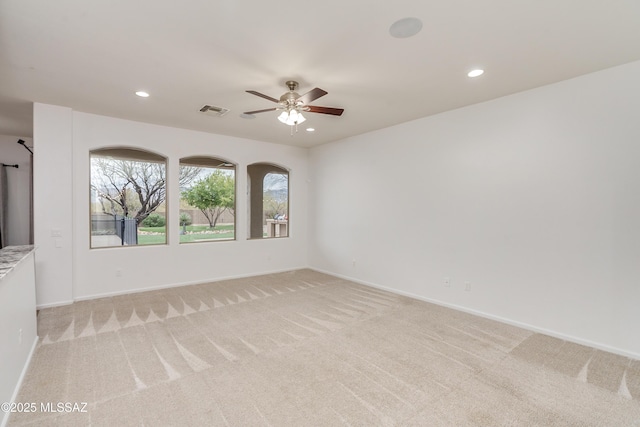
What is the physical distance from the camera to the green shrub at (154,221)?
16.6 feet

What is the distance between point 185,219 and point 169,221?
11.8 inches

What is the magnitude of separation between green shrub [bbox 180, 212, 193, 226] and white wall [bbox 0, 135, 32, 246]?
3275 millimetres

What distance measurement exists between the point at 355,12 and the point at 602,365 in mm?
3724

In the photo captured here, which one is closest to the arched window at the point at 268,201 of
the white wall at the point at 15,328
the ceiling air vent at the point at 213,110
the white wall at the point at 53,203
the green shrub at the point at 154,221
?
the green shrub at the point at 154,221

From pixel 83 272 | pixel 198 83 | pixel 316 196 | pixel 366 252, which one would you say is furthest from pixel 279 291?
pixel 198 83

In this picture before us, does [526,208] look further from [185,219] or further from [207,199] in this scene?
[185,219]

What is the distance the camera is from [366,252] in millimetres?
5426

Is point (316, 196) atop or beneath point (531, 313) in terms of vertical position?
atop

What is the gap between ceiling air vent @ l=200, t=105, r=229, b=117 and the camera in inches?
156

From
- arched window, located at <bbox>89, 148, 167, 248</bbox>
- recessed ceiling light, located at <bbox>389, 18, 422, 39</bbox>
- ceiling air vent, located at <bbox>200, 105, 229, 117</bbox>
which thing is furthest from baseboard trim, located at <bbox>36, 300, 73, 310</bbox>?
recessed ceiling light, located at <bbox>389, 18, 422, 39</bbox>

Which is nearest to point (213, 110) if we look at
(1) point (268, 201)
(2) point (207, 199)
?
(2) point (207, 199)

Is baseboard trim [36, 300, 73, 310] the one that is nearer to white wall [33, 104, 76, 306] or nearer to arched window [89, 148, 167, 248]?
white wall [33, 104, 76, 306]

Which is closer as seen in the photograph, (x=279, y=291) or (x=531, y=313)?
(x=531, y=313)

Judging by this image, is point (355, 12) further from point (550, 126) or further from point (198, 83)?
point (550, 126)
